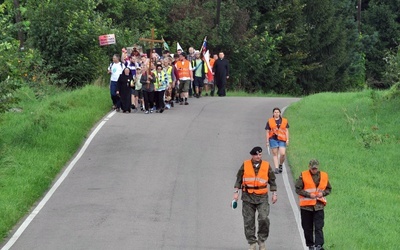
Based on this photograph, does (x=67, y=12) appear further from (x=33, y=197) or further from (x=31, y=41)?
(x=33, y=197)

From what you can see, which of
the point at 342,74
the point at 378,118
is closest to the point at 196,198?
the point at 378,118

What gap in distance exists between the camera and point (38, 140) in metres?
23.5

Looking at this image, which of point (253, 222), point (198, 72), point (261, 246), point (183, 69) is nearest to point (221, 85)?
point (198, 72)

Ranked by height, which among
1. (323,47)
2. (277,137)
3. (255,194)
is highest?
(255,194)

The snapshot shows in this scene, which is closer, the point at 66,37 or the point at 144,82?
the point at 144,82

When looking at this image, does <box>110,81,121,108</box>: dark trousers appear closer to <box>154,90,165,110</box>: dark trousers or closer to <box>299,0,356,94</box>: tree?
<box>154,90,165,110</box>: dark trousers

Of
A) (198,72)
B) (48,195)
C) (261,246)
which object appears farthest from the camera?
(198,72)

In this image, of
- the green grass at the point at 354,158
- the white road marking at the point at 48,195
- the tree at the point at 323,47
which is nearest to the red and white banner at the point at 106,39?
the green grass at the point at 354,158

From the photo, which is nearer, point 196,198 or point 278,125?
point 196,198

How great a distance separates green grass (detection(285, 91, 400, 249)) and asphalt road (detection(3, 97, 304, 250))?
0.92m

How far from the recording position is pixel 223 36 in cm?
5212

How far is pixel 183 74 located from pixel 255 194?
16468 millimetres

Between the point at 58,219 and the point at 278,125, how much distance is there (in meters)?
6.28

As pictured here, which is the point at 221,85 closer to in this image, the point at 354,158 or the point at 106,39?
the point at 106,39
